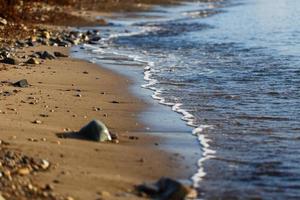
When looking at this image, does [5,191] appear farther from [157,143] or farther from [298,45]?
[298,45]

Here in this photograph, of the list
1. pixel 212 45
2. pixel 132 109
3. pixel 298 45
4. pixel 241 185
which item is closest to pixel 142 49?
pixel 212 45

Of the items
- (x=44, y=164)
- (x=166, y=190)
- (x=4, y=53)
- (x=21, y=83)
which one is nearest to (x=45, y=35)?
(x=4, y=53)

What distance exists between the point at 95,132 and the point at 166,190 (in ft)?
5.91

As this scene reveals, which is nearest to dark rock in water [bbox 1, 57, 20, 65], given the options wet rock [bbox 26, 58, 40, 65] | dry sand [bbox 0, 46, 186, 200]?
wet rock [bbox 26, 58, 40, 65]

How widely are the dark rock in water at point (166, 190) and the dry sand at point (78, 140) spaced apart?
146mm

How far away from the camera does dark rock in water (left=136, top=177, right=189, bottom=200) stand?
512 cm

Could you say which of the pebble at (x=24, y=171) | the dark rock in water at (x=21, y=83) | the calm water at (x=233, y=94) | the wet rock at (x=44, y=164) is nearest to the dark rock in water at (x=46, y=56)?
the calm water at (x=233, y=94)

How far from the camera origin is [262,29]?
2350 centimetres

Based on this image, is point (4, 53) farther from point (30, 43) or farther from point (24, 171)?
point (24, 171)

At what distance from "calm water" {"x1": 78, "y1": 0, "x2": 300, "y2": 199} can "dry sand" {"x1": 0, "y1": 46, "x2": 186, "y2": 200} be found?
1.77 feet

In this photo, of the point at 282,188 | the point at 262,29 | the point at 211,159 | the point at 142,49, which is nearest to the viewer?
Result: the point at 282,188

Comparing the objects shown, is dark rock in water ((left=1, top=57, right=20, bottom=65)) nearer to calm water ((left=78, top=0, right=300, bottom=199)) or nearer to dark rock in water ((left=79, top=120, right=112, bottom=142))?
calm water ((left=78, top=0, right=300, bottom=199))

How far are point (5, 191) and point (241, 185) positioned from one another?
193cm

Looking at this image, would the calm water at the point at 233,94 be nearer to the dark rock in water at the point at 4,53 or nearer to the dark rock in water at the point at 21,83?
the dark rock in water at the point at 21,83
